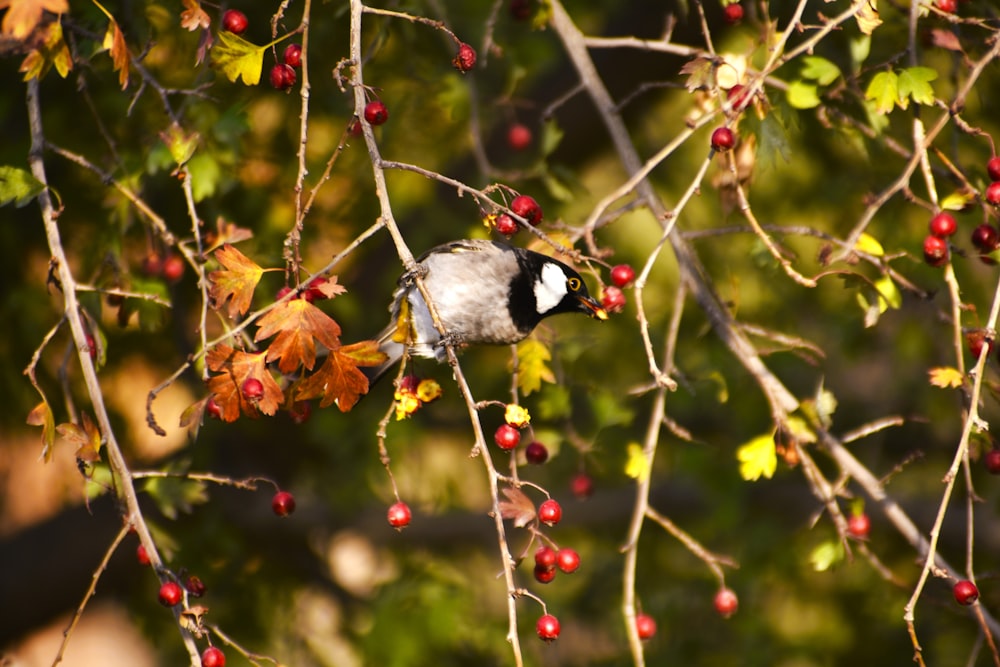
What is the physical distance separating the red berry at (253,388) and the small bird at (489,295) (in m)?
0.66

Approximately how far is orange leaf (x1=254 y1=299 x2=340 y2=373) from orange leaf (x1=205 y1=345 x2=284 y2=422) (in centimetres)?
5

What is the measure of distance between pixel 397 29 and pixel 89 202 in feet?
3.84

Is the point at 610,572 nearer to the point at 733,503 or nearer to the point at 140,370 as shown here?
the point at 733,503

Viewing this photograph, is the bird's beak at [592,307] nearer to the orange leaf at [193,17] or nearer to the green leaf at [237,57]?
the green leaf at [237,57]

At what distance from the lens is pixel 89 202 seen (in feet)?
10.8

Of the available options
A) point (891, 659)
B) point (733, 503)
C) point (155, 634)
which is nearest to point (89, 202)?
point (155, 634)

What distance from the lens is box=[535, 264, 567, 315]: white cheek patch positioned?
2686 millimetres

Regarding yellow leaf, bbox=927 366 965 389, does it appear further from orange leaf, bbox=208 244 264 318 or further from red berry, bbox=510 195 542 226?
orange leaf, bbox=208 244 264 318

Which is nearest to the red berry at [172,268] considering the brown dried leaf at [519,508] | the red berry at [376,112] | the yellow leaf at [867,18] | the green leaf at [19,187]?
the green leaf at [19,187]

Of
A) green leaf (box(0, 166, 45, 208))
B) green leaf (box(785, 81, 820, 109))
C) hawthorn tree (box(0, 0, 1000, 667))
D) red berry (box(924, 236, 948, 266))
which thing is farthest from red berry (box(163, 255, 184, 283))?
red berry (box(924, 236, 948, 266))

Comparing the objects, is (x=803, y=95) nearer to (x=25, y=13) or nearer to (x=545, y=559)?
(x=545, y=559)

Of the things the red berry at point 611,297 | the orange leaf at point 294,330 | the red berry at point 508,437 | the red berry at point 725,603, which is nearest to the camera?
the orange leaf at point 294,330

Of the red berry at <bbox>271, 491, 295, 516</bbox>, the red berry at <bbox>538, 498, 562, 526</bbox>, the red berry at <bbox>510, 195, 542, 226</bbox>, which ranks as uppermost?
the red berry at <bbox>510, 195, 542, 226</bbox>

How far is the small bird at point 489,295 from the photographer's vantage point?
2.57 m
